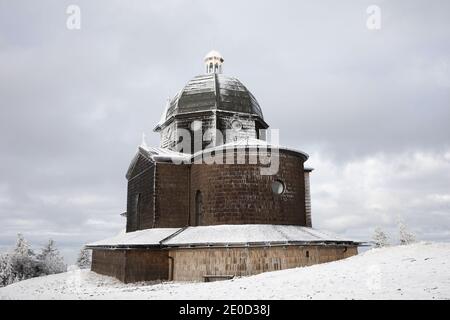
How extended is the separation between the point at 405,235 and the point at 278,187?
29.4 metres

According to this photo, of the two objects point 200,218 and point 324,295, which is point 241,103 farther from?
point 324,295

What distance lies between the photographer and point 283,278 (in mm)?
15156

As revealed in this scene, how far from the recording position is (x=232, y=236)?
66.5 ft

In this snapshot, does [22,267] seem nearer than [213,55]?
No

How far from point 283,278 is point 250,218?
274 inches

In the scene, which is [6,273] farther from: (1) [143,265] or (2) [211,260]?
(2) [211,260]

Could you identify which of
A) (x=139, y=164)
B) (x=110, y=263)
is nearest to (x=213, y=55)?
(x=139, y=164)

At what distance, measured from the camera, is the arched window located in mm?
23578

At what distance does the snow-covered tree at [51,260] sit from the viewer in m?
44.5

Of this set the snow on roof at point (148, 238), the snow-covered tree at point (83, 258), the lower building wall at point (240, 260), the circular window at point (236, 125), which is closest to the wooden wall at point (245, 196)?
the snow on roof at point (148, 238)

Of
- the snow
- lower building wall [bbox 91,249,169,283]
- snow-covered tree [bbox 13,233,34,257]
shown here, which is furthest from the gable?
snow-covered tree [bbox 13,233,34,257]

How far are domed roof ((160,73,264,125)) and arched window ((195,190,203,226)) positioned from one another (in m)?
7.09

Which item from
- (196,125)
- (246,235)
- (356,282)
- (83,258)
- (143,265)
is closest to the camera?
(356,282)
